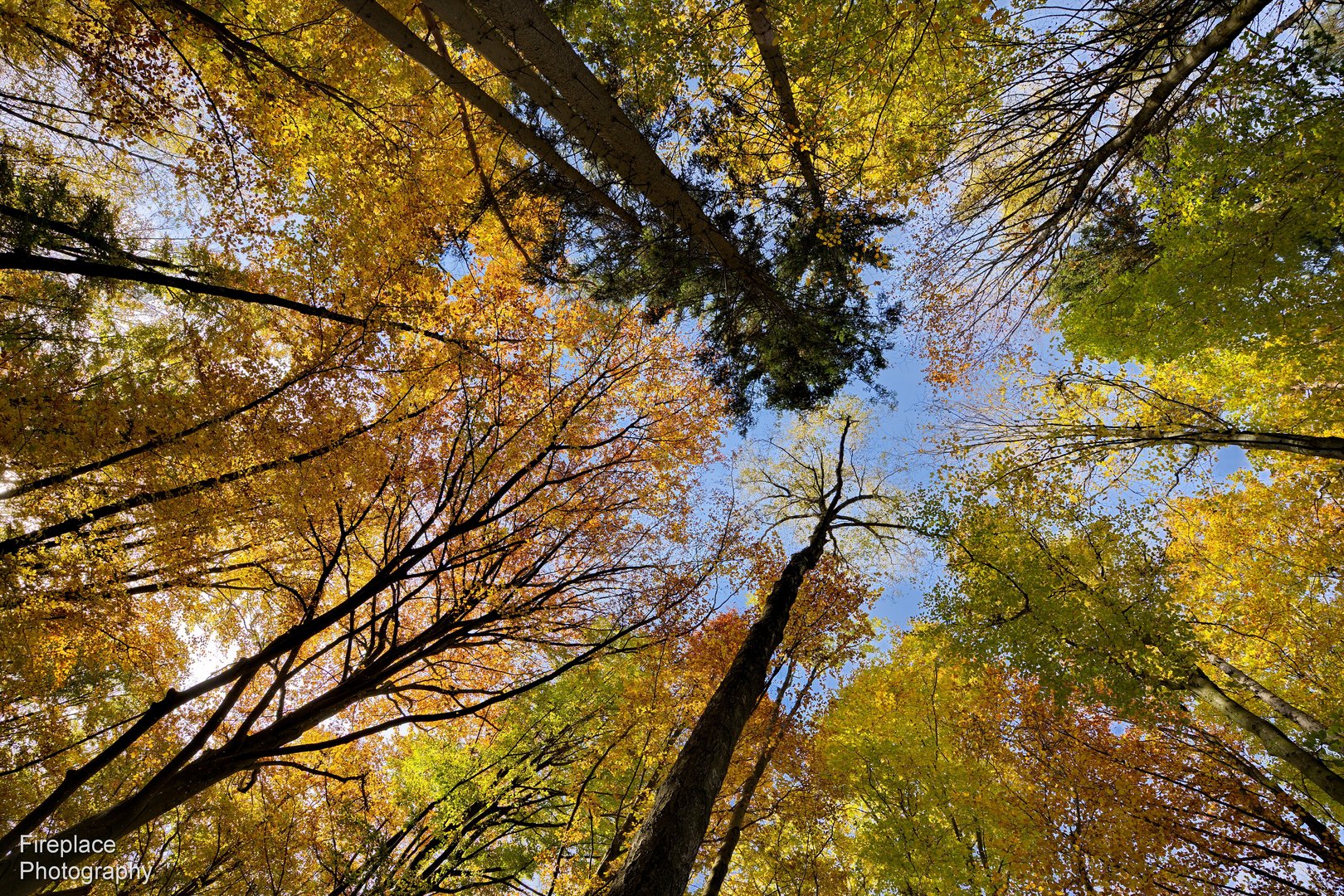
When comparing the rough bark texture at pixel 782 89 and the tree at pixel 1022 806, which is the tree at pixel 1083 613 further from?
the rough bark texture at pixel 782 89

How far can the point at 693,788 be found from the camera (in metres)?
4.27

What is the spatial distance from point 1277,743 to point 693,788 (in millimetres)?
6901

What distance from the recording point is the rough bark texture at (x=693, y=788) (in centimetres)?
361

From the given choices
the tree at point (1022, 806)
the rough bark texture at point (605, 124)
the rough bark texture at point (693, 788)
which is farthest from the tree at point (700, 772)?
the rough bark texture at point (605, 124)

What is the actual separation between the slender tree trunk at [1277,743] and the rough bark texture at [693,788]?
5389 mm

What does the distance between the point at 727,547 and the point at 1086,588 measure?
5265 millimetres

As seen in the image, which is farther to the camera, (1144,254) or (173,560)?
(1144,254)

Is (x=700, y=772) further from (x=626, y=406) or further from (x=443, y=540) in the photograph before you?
(x=626, y=406)

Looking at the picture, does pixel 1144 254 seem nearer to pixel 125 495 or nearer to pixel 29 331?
pixel 125 495

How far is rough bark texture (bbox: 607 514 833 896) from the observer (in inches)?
142

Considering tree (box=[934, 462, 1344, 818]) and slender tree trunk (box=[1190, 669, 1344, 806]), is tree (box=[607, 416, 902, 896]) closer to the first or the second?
tree (box=[934, 462, 1344, 818])

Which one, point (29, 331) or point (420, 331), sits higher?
point (420, 331)

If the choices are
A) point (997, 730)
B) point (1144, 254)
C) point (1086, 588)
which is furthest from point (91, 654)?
point (1144, 254)

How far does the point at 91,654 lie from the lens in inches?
304
